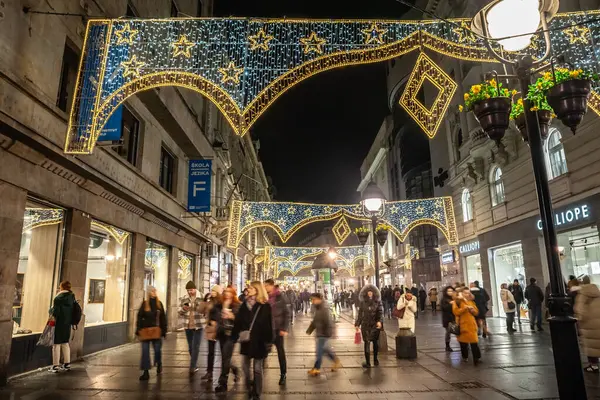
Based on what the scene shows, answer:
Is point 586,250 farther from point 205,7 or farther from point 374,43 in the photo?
point 205,7

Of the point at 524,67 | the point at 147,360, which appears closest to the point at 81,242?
the point at 147,360

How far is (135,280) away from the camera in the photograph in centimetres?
1424

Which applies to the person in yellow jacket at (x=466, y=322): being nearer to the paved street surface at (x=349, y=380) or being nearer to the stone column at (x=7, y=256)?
the paved street surface at (x=349, y=380)

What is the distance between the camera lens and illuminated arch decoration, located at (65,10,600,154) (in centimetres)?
859

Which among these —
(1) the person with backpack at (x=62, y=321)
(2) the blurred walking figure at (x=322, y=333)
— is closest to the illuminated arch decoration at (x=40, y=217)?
(1) the person with backpack at (x=62, y=321)

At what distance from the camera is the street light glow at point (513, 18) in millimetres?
4805

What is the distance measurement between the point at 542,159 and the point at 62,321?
8.95m

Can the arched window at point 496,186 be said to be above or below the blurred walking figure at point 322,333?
above

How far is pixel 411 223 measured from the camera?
22891 mm

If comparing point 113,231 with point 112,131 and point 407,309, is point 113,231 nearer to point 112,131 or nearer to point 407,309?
point 112,131

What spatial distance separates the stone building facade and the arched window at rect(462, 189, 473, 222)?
15.8 m

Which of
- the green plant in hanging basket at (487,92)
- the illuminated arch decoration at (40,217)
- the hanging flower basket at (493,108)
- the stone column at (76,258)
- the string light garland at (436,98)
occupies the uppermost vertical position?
the string light garland at (436,98)

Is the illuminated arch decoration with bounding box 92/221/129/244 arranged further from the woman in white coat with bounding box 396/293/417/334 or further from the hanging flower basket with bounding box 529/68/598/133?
the hanging flower basket with bounding box 529/68/598/133

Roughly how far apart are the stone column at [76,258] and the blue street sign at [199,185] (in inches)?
291
